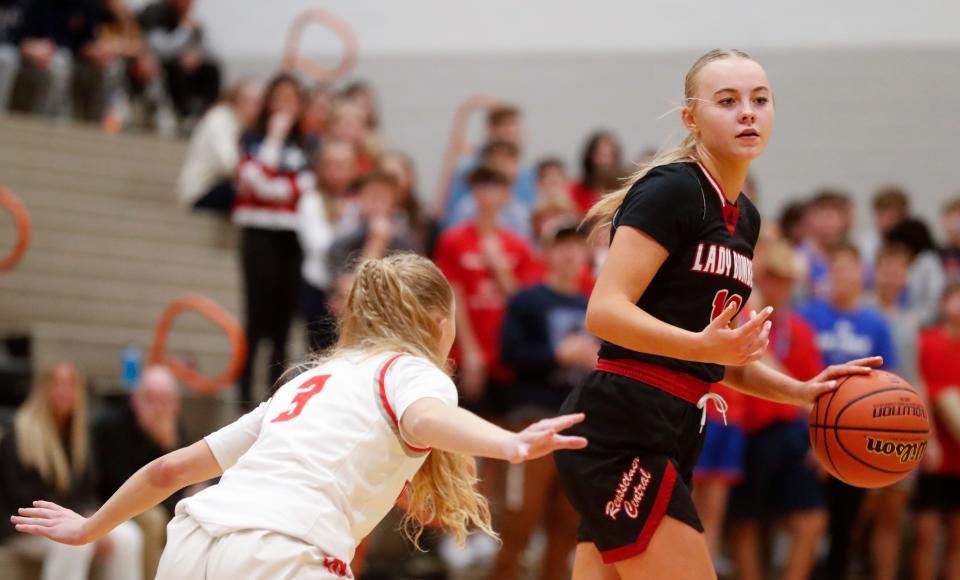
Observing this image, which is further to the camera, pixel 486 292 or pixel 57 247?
pixel 57 247

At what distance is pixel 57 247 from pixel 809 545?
5757 millimetres

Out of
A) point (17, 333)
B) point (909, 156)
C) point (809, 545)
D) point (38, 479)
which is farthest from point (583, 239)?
point (909, 156)

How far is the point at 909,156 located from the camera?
34.8 feet

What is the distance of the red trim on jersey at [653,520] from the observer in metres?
3.35

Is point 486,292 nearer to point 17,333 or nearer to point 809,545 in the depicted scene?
point 809,545

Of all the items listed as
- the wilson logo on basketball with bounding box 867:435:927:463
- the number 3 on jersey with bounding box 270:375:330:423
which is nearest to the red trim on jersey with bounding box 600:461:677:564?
the wilson logo on basketball with bounding box 867:435:927:463

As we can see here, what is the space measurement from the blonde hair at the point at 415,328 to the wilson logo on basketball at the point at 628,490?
1.10 ft

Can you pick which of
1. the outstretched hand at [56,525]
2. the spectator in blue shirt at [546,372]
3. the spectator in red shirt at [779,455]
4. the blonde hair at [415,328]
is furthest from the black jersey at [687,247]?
the spectator in red shirt at [779,455]

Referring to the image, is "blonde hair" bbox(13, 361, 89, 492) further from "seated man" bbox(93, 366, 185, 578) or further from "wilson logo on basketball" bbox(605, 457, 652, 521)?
"wilson logo on basketball" bbox(605, 457, 652, 521)

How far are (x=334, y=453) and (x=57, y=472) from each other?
421 cm

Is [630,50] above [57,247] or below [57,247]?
above

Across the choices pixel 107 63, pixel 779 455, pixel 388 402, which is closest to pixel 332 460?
pixel 388 402

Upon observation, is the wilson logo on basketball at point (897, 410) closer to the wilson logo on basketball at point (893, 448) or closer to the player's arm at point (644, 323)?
the wilson logo on basketball at point (893, 448)

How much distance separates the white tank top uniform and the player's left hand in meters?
1.18
